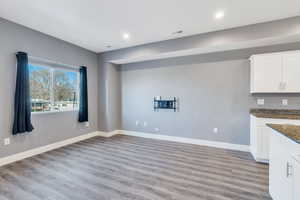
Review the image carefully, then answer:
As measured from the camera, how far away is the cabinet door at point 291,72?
115 inches

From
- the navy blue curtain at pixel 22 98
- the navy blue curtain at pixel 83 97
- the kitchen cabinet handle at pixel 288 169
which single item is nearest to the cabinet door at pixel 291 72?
the kitchen cabinet handle at pixel 288 169

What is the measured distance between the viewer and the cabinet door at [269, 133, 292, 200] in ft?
4.68

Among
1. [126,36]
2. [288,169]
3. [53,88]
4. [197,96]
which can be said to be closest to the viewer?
[288,169]

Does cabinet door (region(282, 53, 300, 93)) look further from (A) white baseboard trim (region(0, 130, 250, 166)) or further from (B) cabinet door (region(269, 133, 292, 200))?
(B) cabinet door (region(269, 133, 292, 200))

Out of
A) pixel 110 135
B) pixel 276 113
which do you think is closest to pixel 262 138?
pixel 276 113

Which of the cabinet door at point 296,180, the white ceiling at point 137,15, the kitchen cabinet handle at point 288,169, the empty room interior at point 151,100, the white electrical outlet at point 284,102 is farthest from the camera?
the white electrical outlet at point 284,102

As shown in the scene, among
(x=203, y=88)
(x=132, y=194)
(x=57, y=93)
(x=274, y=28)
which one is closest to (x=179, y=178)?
(x=132, y=194)

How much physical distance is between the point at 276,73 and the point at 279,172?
2281 millimetres

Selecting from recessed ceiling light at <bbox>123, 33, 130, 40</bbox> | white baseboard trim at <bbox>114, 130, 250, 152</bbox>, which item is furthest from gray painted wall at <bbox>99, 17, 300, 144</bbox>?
recessed ceiling light at <bbox>123, 33, 130, 40</bbox>

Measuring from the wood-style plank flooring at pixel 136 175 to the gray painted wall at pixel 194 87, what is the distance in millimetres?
780

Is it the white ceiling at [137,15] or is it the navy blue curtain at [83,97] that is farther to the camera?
the navy blue curtain at [83,97]

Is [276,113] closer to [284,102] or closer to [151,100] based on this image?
[284,102]

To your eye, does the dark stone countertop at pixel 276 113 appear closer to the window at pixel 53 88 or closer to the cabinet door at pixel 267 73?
the cabinet door at pixel 267 73

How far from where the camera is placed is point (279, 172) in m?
1.60
